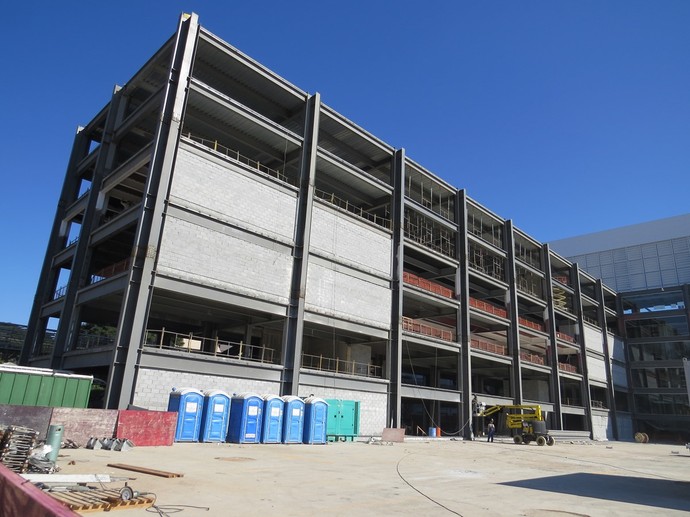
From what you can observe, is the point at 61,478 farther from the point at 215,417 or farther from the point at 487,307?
the point at 487,307

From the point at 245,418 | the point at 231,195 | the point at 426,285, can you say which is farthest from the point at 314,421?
the point at 426,285

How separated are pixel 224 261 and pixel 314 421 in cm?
967

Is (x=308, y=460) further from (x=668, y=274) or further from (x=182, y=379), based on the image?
(x=668, y=274)

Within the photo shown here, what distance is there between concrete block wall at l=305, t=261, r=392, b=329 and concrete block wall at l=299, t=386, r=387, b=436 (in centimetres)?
473

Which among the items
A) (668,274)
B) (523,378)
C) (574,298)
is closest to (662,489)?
(523,378)

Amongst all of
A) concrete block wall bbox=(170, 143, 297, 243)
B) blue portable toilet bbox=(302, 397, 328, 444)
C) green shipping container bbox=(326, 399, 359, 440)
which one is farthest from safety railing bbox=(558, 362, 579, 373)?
concrete block wall bbox=(170, 143, 297, 243)

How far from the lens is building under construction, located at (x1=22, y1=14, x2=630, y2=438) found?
2442cm

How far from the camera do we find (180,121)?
2552 cm

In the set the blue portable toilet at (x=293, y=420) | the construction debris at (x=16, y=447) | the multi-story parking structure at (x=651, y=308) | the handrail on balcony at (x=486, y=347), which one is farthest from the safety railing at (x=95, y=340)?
the multi-story parking structure at (x=651, y=308)

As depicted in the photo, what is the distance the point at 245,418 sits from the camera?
2127 centimetres

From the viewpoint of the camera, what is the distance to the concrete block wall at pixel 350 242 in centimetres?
3159

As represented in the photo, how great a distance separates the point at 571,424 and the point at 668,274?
3022cm

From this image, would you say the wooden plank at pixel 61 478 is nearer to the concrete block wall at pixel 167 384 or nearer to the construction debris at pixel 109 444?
the construction debris at pixel 109 444

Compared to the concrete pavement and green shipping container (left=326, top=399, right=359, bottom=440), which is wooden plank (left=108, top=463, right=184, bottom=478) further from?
green shipping container (left=326, top=399, right=359, bottom=440)
